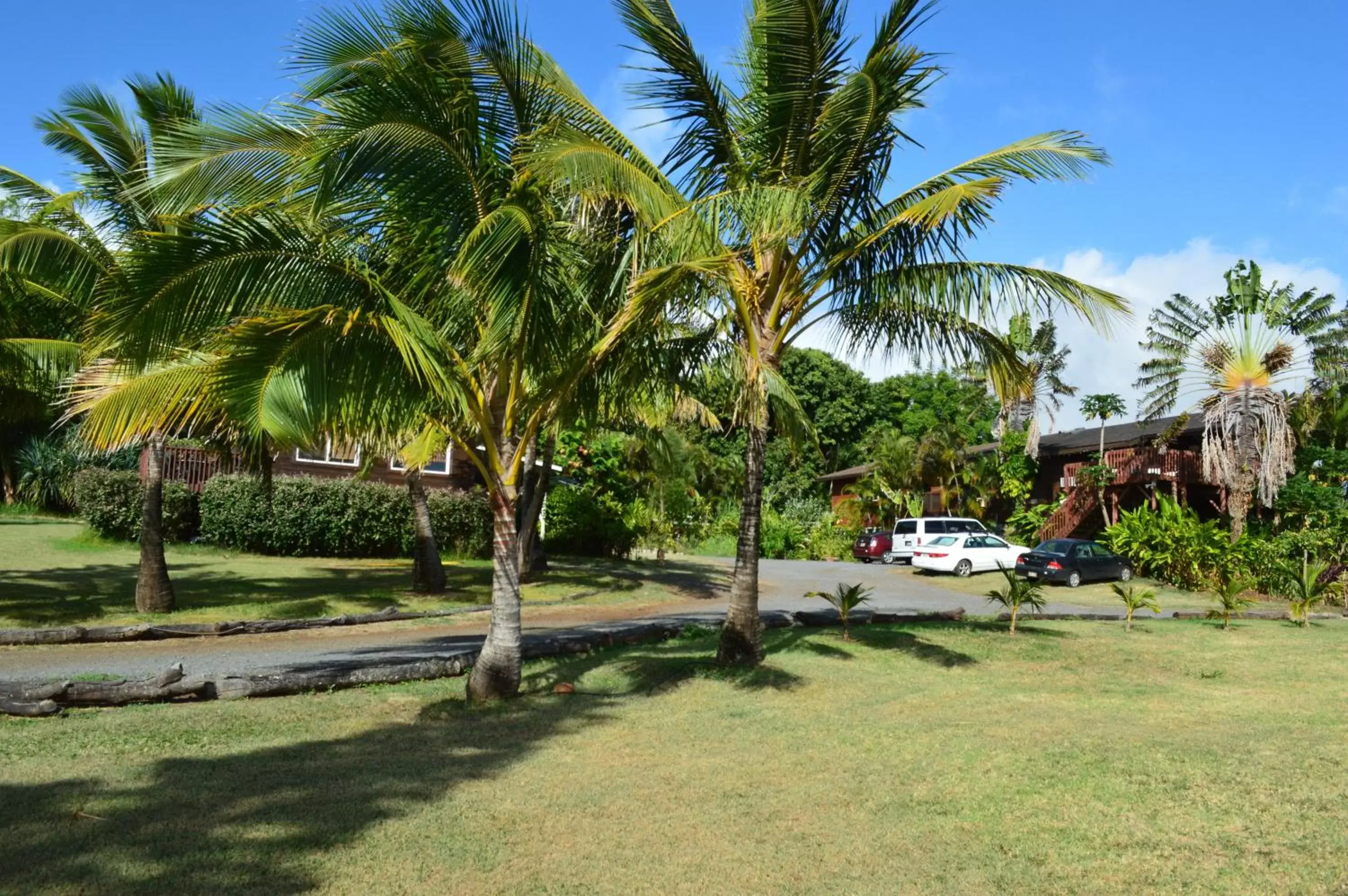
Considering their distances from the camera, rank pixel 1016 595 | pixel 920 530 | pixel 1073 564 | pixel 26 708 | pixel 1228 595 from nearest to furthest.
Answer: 1. pixel 26 708
2. pixel 1016 595
3. pixel 1228 595
4. pixel 1073 564
5. pixel 920 530

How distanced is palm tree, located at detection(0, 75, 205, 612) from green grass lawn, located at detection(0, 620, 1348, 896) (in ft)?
20.8

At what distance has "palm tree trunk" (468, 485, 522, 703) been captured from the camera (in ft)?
31.2

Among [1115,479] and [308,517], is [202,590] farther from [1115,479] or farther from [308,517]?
[1115,479]

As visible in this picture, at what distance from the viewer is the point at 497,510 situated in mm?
9578

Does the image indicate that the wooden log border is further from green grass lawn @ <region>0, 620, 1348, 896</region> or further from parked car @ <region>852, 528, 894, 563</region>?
parked car @ <region>852, 528, 894, 563</region>

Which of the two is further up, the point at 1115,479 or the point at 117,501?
the point at 1115,479

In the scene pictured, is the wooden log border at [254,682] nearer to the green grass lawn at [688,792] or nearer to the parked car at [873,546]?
the green grass lawn at [688,792]

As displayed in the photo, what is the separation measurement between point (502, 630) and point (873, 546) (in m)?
28.0

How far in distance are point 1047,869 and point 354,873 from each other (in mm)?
3497

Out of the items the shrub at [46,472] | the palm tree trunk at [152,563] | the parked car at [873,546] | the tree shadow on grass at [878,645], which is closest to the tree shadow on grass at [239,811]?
the tree shadow on grass at [878,645]

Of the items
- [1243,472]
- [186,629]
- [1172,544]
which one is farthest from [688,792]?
[1243,472]

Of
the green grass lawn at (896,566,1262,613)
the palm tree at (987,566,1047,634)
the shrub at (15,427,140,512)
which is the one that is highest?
the shrub at (15,427,140,512)

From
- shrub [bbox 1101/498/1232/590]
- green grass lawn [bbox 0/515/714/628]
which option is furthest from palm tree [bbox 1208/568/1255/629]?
green grass lawn [bbox 0/515/714/628]

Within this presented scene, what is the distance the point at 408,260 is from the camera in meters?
9.30
